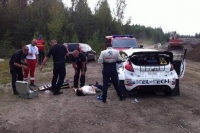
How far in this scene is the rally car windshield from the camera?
14.9 m

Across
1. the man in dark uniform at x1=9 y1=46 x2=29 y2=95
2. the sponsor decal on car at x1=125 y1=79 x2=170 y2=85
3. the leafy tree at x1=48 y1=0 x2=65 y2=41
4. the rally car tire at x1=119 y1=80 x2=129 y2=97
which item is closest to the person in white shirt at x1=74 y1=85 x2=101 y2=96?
the rally car tire at x1=119 y1=80 x2=129 y2=97

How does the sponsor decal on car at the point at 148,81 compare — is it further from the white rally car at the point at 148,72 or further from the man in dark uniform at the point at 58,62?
the man in dark uniform at the point at 58,62

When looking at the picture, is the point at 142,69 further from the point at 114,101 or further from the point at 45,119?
the point at 45,119

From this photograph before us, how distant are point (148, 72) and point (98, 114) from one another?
2210 millimetres

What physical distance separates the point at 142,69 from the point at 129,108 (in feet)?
4.44

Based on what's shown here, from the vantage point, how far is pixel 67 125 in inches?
251

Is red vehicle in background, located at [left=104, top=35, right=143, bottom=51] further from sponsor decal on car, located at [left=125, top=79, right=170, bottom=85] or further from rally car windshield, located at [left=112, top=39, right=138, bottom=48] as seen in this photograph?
sponsor decal on car, located at [left=125, top=79, right=170, bottom=85]

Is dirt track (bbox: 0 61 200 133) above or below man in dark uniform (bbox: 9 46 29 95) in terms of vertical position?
below

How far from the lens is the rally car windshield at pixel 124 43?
588 inches

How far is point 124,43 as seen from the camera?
596 inches

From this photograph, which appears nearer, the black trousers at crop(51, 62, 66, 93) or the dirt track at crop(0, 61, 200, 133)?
the dirt track at crop(0, 61, 200, 133)

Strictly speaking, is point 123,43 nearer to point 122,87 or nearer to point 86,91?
point 86,91

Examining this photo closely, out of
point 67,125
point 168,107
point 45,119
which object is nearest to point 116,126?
point 67,125

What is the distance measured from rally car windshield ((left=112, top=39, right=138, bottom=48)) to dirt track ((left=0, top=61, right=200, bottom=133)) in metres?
5.80
